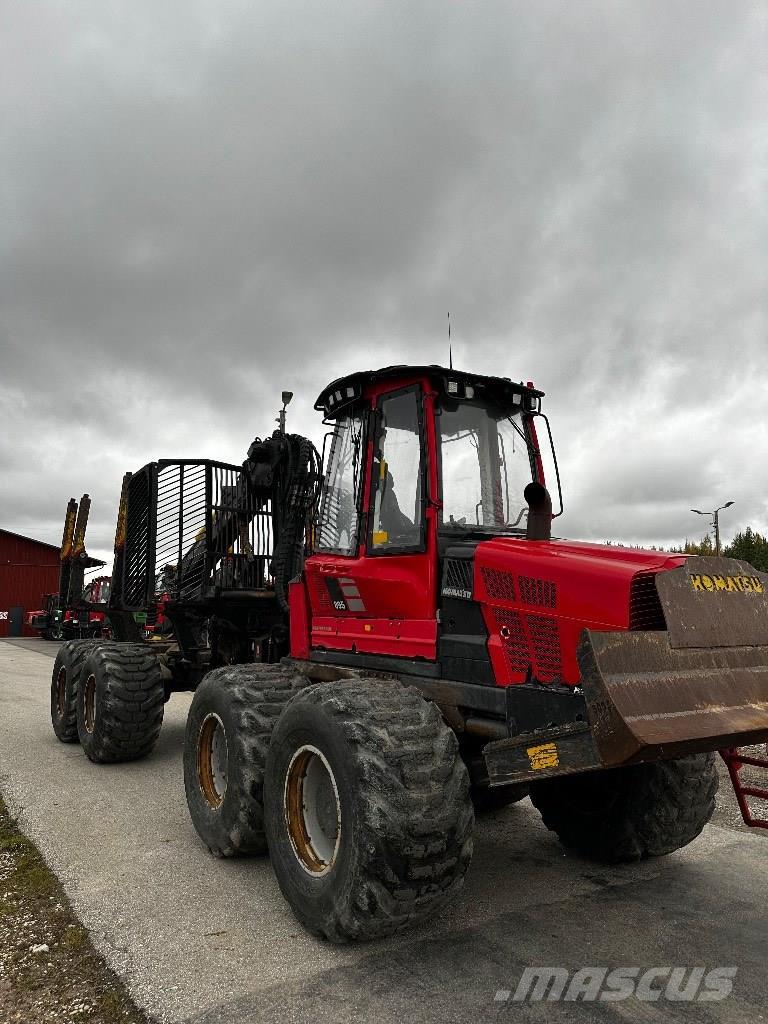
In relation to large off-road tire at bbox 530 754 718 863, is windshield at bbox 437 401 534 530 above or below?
above

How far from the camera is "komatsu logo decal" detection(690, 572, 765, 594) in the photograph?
3840mm

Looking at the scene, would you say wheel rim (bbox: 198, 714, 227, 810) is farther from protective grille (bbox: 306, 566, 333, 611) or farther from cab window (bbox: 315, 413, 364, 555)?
cab window (bbox: 315, 413, 364, 555)

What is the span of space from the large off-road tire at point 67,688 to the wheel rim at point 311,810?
503 cm

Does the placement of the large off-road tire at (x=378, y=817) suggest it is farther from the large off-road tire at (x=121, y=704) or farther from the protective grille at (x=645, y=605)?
the large off-road tire at (x=121, y=704)

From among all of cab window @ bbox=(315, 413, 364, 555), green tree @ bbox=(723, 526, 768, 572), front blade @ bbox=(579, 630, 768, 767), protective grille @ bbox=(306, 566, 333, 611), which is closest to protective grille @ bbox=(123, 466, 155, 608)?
protective grille @ bbox=(306, 566, 333, 611)

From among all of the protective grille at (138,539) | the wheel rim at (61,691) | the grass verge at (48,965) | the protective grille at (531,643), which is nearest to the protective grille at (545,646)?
the protective grille at (531,643)

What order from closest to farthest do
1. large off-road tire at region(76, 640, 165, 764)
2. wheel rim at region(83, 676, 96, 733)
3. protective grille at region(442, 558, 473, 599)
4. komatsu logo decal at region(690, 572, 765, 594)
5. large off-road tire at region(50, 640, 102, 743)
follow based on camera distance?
komatsu logo decal at region(690, 572, 765, 594) < protective grille at region(442, 558, 473, 599) < large off-road tire at region(76, 640, 165, 764) < wheel rim at region(83, 676, 96, 733) < large off-road tire at region(50, 640, 102, 743)

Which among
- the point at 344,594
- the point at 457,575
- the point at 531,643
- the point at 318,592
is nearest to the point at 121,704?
the point at 318,592

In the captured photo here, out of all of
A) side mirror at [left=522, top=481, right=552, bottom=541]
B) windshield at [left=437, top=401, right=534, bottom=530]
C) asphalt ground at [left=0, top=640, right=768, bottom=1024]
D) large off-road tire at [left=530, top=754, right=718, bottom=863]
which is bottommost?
asphalt ground at [left=0, top=640, right=768, bottom=1024]

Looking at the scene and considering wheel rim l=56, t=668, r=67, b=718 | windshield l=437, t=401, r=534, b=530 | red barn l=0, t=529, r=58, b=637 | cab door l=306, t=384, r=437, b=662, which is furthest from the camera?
red barn l=0, t=529, r=58, b=637

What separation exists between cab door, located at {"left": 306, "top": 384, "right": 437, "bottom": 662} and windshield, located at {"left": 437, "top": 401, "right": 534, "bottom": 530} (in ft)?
0.59

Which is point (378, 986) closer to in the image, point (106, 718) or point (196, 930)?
point (196, 930)

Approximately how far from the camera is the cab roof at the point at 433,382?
4.86 meters

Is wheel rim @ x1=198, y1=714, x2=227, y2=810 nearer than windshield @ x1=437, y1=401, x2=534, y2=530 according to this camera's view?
No
